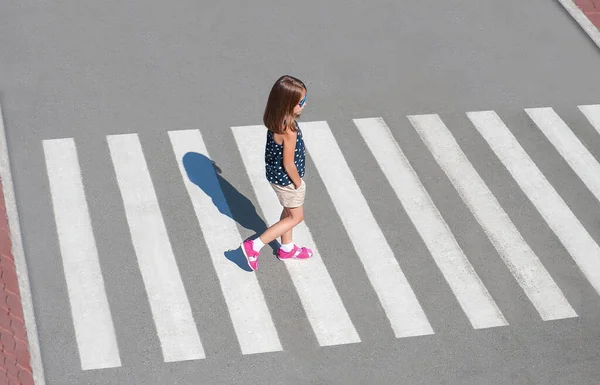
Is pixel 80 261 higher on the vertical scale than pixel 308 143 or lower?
lower

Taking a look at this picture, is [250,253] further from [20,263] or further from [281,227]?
[20,263]

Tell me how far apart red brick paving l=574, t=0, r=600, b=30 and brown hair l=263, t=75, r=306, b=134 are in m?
7.14

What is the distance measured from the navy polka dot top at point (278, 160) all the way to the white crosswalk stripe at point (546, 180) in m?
3.07

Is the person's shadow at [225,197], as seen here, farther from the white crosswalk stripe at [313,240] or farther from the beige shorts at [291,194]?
the beige shorts at [291,194]

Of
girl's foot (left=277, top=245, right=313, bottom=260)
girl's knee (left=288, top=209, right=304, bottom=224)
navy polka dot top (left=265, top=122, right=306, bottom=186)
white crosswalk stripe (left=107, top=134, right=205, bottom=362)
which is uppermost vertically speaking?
A: navy polka dot top (left=265, top=122, right=306, bottom=186)

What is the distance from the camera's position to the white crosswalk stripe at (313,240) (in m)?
9.72

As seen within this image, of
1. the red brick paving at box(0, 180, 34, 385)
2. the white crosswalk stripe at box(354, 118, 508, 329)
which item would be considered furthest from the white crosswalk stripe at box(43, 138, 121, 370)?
the white crosswalk stripe at box(354, 118, 508, 329)

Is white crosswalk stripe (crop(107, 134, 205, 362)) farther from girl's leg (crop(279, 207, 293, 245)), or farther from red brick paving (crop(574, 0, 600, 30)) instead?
red brick paving (crop(574, 0, 600, 30))

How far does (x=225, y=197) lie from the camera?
11.2 metres

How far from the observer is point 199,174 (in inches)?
454

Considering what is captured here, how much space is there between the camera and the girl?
918 cm

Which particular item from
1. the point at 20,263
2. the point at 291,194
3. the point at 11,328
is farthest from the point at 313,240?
the point at 11,328

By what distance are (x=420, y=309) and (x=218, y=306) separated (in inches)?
74.1

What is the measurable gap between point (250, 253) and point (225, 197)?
4.02ft
